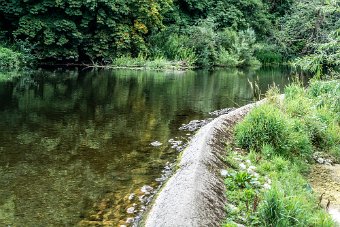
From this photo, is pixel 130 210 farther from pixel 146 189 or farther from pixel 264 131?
pixel 264 131

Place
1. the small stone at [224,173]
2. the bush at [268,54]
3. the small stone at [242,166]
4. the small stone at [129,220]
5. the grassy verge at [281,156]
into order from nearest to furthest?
the grassy verge at [281,156], the small stone at [129,220], the small stone at [224,173], the small stone at [242,166], the bush at [268,54]

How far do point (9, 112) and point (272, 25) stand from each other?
42291 mm

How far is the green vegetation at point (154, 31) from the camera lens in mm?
29344

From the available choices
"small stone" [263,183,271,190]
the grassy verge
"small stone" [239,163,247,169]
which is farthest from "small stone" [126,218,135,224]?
"small stone" [239,163,247,169]

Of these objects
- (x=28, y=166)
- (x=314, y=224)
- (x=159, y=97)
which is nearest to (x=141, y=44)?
(x=159, y=97)

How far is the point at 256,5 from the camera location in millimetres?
46406

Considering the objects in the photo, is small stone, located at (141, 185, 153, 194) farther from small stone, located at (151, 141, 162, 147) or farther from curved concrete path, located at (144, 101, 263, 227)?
small stone, located at (151, 141, 162, 147)

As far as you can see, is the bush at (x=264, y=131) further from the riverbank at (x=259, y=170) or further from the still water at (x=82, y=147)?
the still water at (x=82, y=147)

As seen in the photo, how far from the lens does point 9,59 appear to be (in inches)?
993

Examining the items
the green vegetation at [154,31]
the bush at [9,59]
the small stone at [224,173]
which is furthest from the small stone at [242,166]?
the bush at [9,59]

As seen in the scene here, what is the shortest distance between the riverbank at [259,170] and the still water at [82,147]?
0.88 meters

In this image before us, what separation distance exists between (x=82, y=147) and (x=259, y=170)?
12.1 ft

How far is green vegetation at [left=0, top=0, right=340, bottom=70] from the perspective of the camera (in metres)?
29.3

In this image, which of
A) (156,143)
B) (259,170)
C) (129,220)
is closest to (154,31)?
(156,143)
